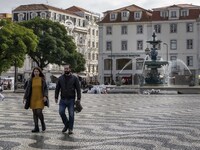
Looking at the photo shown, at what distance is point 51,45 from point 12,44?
21.1 metres

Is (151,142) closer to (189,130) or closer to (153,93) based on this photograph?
(189,130)

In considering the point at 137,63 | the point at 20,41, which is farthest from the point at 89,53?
the point at 20,41

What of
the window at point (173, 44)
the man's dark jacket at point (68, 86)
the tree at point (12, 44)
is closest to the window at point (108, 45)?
the window at point (173, 44)

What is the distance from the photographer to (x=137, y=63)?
75.8 meters

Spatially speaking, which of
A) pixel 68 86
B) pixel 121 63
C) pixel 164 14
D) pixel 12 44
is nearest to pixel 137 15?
pixel 164 14

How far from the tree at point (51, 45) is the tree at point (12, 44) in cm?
1825

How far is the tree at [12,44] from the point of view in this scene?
41.7 m

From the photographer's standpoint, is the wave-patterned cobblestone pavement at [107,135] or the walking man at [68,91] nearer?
the wave-patterned cobblestone pavement at [107,135]

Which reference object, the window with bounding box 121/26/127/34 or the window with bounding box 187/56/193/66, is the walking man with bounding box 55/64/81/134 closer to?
the window with bounding box 187/56/193/66

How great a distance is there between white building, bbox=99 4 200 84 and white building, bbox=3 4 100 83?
1260cm

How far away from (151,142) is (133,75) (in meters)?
66.0

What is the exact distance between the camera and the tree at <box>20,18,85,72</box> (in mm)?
63281

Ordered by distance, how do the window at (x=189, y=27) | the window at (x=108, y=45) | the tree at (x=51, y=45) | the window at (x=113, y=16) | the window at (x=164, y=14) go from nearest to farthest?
1. the tree at (x=51, y=45)
2. the window at (x=189, y=27)
3. the window at (x=164, y=14)
4. the window at (x=108, y=45)
5. the window at (x=113, y=16)

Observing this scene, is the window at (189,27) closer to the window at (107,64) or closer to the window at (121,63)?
the window at (121,63)
